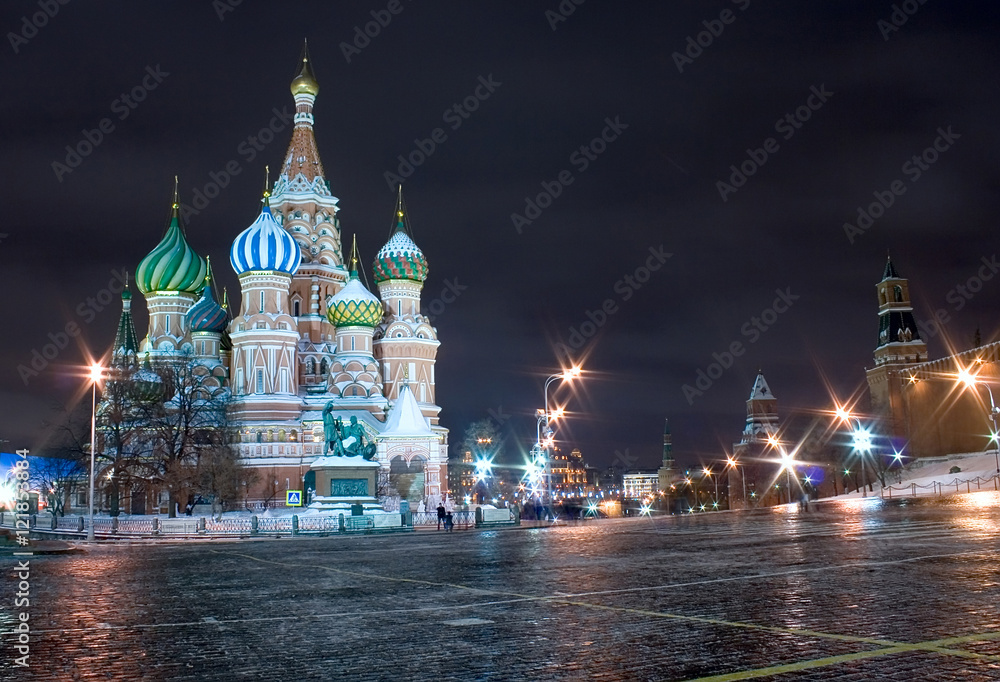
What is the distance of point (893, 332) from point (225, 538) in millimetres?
80293

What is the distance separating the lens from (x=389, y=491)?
192 feet

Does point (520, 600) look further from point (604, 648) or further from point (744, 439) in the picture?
point (744, 439)

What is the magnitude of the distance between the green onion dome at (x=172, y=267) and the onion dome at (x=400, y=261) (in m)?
14.3

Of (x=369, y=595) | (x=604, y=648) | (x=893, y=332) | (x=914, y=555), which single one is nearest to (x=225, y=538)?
(x=369, y=595)

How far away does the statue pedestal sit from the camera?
41125mm

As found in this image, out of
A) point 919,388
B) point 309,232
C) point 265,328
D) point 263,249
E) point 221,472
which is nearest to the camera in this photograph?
point 221,472

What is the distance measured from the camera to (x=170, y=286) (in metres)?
71.4

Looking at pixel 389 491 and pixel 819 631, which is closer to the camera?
pixel 819 631

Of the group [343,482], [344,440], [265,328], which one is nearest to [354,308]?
[265,328]

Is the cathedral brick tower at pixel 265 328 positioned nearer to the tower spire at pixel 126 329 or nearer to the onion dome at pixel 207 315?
the onion dome at pixel 207 315

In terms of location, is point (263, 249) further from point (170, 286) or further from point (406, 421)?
point (406, 421)

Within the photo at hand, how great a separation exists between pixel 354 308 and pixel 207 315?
11.5m

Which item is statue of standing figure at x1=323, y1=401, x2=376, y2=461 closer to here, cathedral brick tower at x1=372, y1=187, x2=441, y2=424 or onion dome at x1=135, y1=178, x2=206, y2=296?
cathedral brick tower at x1=372, y1=187, x2=441, y2=424

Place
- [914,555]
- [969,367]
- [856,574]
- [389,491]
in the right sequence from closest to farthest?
1. [856,574]
2. [914,555]
3. [389,491]
4. [969,367]
